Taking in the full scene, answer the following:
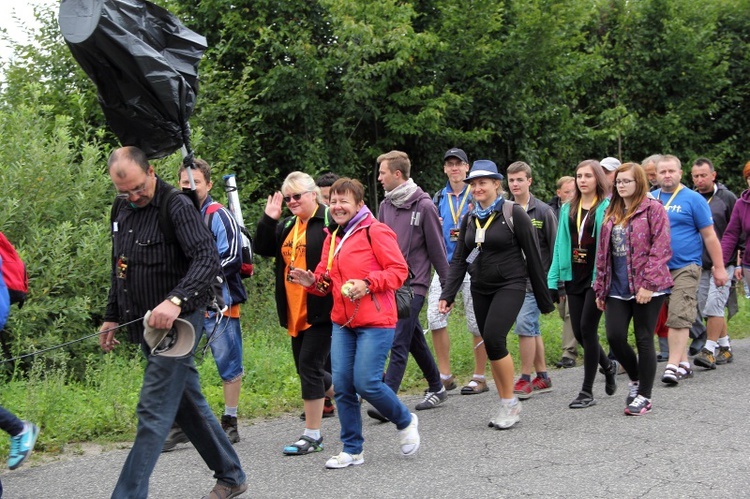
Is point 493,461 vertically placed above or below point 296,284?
below

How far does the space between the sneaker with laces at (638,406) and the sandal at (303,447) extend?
251cm

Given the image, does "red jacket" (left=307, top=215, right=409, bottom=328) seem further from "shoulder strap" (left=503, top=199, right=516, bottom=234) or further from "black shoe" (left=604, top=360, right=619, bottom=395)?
"black shoe" (left=604, top=360, right=619, bottom=395)

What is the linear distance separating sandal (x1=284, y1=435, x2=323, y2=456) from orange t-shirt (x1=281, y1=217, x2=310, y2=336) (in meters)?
0.76

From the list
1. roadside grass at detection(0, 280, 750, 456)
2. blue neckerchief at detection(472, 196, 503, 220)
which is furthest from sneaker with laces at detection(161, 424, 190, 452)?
blue neckerchief at detection(472, 196, 503, 220)

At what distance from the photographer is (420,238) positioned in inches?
308

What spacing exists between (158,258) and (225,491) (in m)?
1.39

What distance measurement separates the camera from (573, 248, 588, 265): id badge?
780cm

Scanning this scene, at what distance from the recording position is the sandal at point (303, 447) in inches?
251

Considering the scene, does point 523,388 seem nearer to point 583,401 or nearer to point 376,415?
point 583,401

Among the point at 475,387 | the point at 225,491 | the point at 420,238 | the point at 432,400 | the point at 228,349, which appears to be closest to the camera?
the point at 225,491

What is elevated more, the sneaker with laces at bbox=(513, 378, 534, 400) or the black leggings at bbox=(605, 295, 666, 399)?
the black leggings at bbox=(605, 295, 666, 399)

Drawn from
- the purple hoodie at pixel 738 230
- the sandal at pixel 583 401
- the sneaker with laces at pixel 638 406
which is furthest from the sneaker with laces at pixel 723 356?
the sneaker with laces at pixel 638 406

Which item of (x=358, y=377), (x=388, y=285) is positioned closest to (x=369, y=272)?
(x=388, y=285)

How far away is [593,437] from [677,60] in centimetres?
1281
